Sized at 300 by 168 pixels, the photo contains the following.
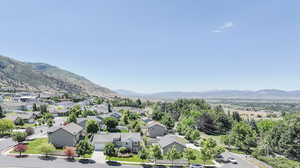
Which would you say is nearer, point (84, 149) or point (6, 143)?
point (84, 149)

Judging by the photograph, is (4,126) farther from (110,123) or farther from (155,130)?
(155,130)

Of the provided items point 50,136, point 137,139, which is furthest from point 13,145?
point 137,139

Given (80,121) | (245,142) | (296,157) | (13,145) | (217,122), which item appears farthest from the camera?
(217,122)

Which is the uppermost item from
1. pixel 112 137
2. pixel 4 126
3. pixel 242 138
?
pixel 4 126

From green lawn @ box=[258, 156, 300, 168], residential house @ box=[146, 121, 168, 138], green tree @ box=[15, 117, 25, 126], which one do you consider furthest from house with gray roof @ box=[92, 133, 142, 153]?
green tree @ box=[15, 117, 25, 126]

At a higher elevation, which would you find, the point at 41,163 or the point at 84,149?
the point at 84,149

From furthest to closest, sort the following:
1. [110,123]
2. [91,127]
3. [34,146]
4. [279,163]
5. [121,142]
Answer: [110,123]
[91,127]
[121,142]
[34,146]
[279,163]

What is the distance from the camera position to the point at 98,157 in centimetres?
3962

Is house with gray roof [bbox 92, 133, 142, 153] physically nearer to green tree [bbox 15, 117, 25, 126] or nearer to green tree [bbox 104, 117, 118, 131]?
green tree [bbox 104, 117, 118, 131]

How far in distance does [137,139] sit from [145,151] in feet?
16.4

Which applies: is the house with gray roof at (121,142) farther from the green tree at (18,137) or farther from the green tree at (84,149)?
the green tree at (18,137)

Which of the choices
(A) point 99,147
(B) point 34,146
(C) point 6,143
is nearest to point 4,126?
(C) point 6,143

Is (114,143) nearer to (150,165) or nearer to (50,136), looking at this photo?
(150,165)

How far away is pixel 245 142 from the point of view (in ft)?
174
